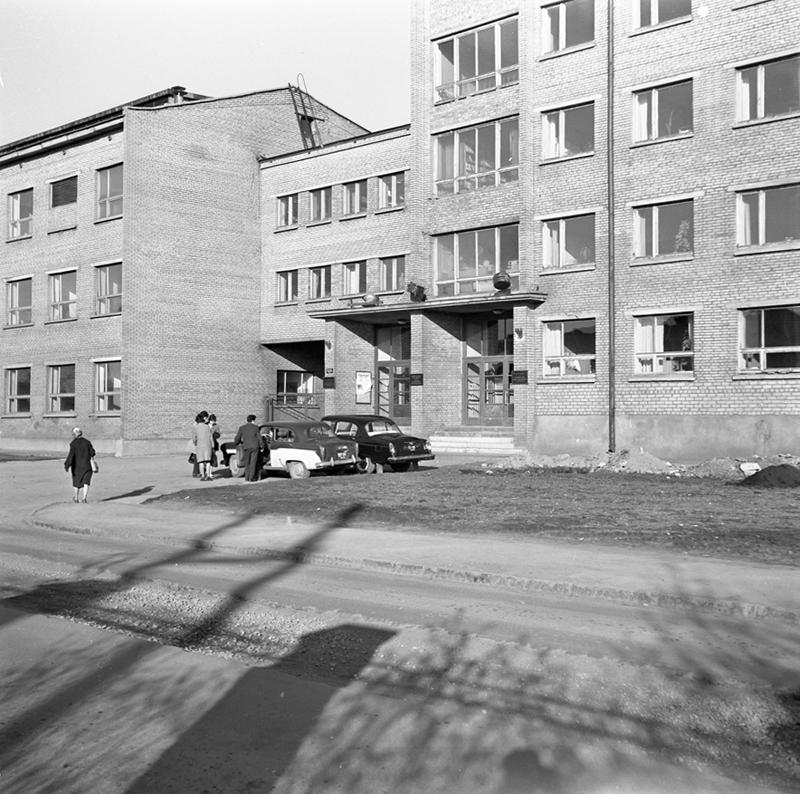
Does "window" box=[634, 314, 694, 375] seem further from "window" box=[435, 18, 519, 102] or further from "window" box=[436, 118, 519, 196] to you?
"window" box=[435, 18, 519, 102]

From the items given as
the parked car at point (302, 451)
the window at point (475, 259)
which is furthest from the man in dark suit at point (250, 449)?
the window at point (475, 259)

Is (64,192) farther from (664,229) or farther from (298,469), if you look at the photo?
(664,229)

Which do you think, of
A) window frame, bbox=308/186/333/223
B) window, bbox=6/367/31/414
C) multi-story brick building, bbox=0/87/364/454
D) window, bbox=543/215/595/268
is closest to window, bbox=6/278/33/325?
multi-story brick building, bbox=0/87/364/454

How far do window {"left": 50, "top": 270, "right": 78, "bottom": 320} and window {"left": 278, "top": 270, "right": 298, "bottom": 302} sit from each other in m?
8.21

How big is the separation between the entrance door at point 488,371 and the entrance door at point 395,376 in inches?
116

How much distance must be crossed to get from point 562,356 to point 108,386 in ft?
58.5

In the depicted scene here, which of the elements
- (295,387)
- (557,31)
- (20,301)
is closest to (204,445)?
(557,31)

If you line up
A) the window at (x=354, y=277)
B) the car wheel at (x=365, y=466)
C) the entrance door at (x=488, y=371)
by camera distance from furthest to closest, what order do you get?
1. the window at (x=354, y=277)
2. the entrance door at (x=488, y=371)
3. the car wheel at (x=365, y=466)

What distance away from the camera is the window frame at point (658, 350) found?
27.7m

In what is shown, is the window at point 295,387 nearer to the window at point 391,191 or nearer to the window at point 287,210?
the window at point 287,210

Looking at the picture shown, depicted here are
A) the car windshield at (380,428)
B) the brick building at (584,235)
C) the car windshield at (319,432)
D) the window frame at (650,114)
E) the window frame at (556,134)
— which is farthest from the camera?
the window frame at (556,134)

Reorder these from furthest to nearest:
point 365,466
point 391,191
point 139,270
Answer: point 391,191, point 139,270, point 365,466

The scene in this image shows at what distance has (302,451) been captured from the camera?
75.8 feet

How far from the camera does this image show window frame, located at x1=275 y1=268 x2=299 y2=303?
1532 inches
